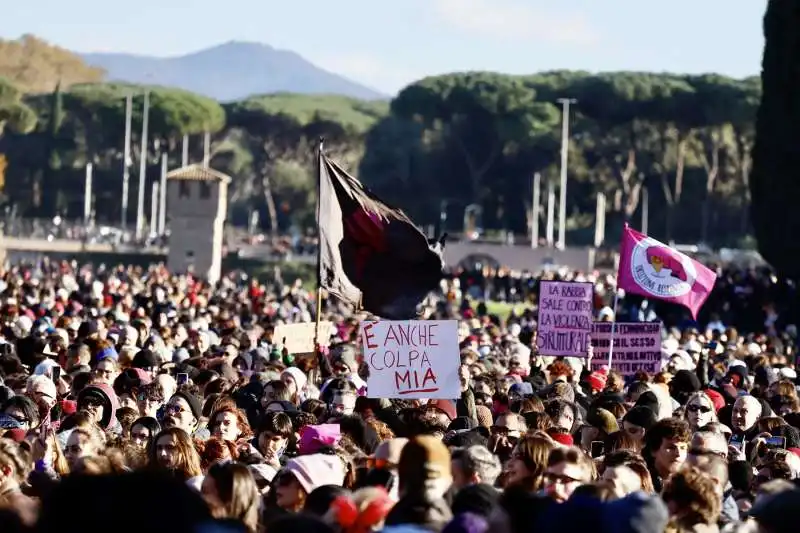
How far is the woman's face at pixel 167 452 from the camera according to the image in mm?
8023

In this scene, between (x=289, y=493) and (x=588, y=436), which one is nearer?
(x=289, y=493)

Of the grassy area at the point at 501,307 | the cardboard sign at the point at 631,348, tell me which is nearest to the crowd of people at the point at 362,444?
the cardboard sign at the point at 631,348

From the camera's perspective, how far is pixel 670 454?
870 cm

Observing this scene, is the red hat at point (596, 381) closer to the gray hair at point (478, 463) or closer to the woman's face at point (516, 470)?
the woman's face at point (516, 470)

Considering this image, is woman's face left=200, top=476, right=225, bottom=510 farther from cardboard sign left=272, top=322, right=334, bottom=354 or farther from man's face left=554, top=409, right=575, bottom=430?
cardboard sign left=272, top=322, right=334, bottom=354

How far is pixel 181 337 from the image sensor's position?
18.7 meters

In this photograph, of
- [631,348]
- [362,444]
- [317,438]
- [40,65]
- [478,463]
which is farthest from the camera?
[40,65]

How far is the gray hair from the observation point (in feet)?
23.0

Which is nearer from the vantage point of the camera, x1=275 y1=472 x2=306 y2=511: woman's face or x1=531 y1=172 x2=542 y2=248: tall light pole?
x1=275 y1=472 x2=306 y2=511: woman's face

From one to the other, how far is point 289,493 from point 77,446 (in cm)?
169

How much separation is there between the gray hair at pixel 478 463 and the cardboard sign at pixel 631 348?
8.51 m

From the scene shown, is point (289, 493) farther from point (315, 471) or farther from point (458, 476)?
point (458, 476)

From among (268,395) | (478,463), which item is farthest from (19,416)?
(478,463)

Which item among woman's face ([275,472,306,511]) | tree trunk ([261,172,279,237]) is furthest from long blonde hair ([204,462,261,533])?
tree trunk ([261,172,279,237])
